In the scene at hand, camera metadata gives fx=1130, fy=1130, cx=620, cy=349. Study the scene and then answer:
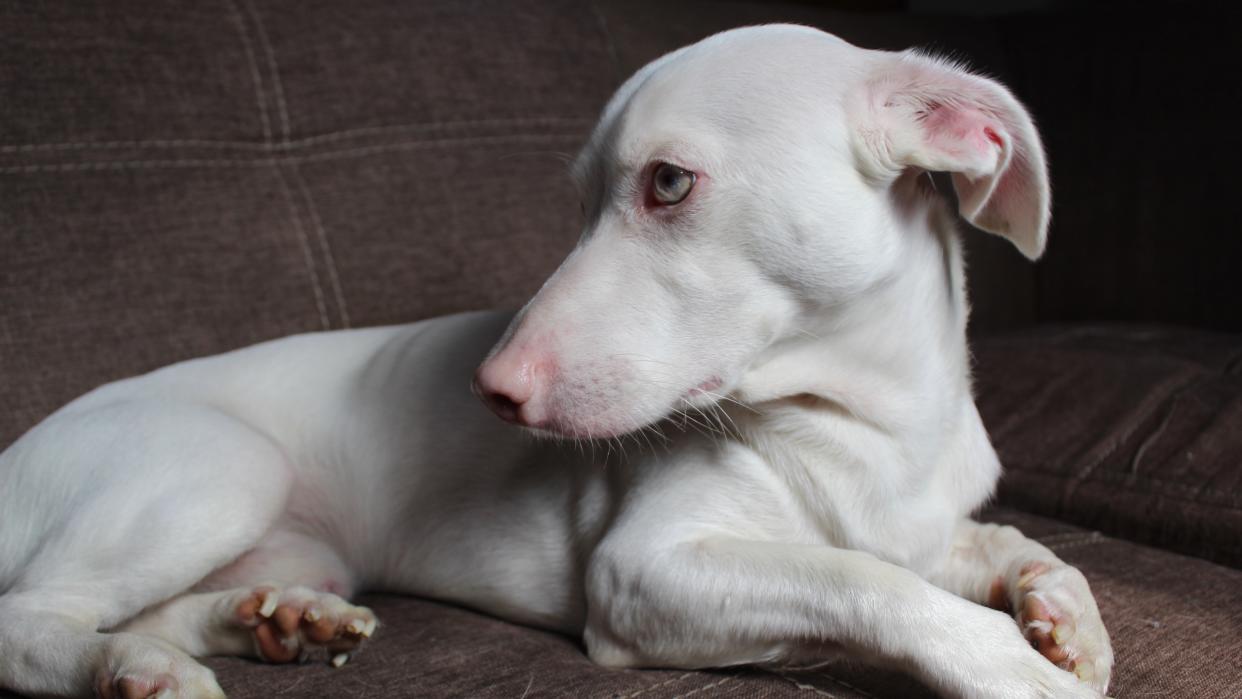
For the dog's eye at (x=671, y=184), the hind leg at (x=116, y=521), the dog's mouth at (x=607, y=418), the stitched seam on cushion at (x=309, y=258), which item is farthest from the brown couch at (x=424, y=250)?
the dog's eye at (x=671, y=184)

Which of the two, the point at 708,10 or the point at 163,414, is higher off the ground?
the point at 708,10

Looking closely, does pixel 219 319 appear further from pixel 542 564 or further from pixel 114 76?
pixel 542 564

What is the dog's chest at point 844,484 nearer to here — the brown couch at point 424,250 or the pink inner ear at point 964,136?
the brown couch at point 424,250

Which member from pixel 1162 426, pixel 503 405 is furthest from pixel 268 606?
pixel 1162 426

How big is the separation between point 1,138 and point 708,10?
1732mm

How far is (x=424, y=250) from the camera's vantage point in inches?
89.7

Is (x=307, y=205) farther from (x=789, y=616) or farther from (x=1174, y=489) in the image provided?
(x=1174, y=489)

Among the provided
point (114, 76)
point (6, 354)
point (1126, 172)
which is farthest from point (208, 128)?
point (1126, 172)

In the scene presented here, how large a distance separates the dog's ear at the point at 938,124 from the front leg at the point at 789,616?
0.45 meters

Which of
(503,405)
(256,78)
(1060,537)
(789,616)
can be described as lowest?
(1060,537)

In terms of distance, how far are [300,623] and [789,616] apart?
0.62 metres

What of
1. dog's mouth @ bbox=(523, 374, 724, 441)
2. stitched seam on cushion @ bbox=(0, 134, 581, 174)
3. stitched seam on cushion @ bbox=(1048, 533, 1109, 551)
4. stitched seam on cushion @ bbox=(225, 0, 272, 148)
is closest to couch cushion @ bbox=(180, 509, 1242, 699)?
stitched seam on cushion @ bbox=(1048, 533, 1109, 551)

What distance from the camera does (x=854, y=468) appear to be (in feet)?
4.63

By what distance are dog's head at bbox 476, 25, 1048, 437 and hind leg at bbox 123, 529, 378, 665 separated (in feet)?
1.38
